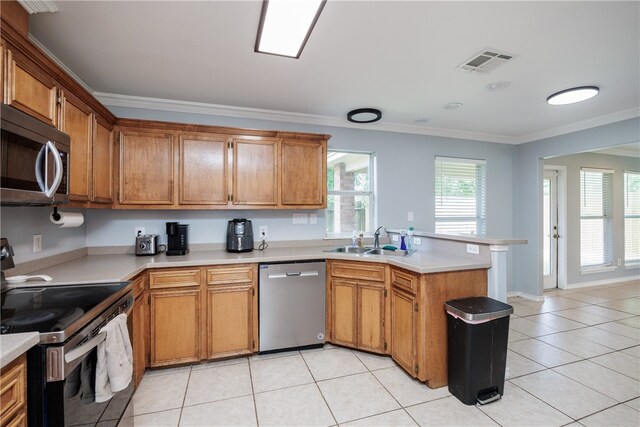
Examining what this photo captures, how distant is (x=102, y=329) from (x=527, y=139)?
215 inches

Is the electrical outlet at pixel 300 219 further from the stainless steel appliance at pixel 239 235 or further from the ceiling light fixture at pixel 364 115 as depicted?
the ceiling light fixture at pixel 364 115

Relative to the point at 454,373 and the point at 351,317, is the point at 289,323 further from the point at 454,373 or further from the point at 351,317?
the point at 454,373

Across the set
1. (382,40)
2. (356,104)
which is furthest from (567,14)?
(356,104)

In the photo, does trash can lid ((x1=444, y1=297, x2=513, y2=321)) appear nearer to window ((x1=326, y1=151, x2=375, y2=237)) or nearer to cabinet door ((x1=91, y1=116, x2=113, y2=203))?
window ((x1=326, y1=151, x2=375, y2=237))

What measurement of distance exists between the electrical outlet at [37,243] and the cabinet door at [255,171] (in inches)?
57.1

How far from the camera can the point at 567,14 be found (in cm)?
176

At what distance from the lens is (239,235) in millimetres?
2982

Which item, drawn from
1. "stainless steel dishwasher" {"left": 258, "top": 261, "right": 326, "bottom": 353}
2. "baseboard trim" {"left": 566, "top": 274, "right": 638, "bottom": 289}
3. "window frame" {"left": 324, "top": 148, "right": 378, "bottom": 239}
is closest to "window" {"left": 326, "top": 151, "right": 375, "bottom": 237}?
"window frame" {"left": 324, "top": 148, "right": 378, "bottom": 239}

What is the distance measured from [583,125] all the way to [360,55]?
11.4ft

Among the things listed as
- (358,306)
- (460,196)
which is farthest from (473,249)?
(460,196)

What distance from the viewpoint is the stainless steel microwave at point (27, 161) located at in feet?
4.20

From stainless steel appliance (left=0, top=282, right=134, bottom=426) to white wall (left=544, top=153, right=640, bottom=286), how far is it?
608 cm

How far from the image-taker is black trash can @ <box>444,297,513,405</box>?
Answer: 2.00 metres

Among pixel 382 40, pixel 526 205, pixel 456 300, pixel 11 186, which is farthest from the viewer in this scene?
pixel 526 205
